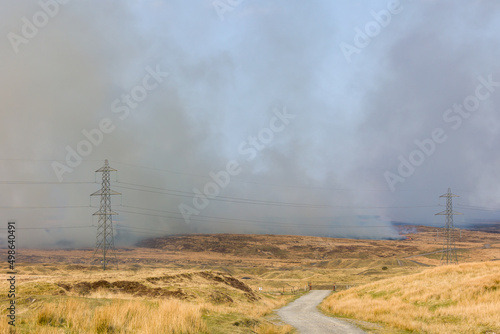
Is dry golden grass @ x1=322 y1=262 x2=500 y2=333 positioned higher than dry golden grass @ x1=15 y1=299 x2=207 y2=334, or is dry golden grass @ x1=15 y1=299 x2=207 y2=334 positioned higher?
dry golden grass @ x1=15 y1=299 x2=207 y2=334

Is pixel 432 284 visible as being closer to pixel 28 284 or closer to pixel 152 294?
pixel 152 294

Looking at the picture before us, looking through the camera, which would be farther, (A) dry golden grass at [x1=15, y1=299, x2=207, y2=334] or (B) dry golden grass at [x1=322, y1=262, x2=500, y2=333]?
(B) dry golden grass at [x1=322, y1=262, x2=500, y2=333]

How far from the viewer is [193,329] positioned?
17047 millimetres

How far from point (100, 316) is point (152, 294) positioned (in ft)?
77.5

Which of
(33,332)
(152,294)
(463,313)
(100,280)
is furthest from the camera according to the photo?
(100,280)

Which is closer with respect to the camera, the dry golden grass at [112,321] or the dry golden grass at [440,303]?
the dry golden grass at [112,321]

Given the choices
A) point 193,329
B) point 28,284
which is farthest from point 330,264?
point 193,329

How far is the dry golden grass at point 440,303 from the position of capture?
23719mm

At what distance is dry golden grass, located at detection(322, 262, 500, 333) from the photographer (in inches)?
934

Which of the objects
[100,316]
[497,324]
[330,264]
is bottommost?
[330,264]

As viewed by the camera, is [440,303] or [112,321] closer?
[112,321]

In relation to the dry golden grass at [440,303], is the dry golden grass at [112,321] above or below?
above

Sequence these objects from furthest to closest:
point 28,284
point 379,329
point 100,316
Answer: point 28,284 < point 379,329 < point 100,316

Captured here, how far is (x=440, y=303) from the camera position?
1316 inches
